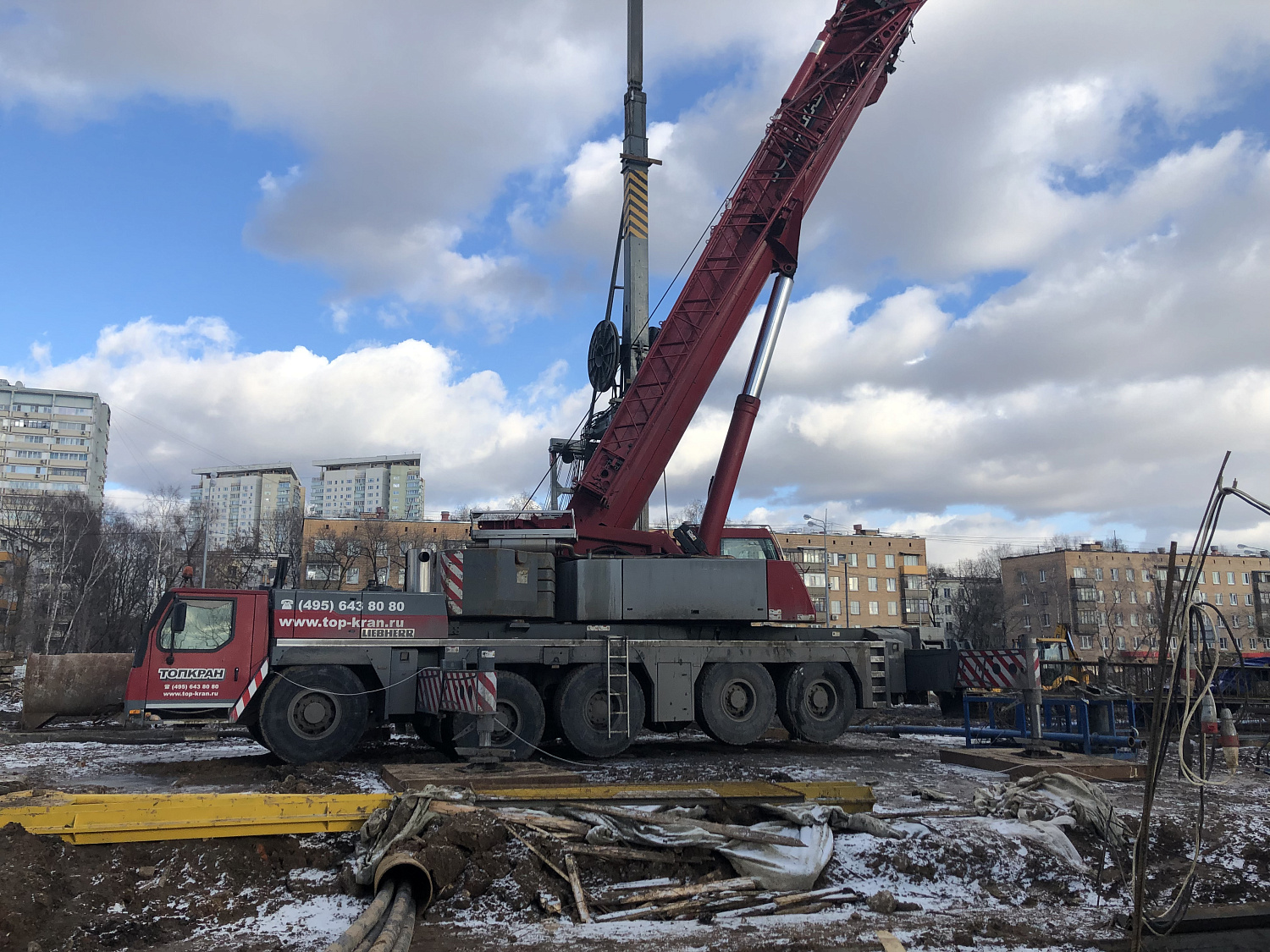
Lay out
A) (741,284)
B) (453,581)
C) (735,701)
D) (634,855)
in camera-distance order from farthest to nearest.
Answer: (741,284) < (735,701) < (453,581) < (634,855)

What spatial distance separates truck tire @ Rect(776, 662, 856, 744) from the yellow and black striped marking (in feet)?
28.6

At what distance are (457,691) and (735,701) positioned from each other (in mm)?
4244

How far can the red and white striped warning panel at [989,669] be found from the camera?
13053 millimetres

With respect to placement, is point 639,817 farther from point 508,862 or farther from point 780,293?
point 780,293

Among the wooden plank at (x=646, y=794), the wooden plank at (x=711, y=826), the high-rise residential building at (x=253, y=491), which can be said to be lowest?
the wooden plank at (x=711, y=826)

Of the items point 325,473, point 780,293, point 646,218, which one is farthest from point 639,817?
point 325,473

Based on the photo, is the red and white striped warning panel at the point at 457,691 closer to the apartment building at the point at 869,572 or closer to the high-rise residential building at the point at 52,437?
the apartment building at the point at 869,572

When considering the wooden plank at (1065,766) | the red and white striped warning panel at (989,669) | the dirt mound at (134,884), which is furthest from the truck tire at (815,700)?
the dirt mound at (134,884)

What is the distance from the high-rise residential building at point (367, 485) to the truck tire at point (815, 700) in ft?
371

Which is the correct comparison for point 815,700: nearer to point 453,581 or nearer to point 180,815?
point 453,581

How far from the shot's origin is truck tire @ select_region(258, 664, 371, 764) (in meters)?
10.8

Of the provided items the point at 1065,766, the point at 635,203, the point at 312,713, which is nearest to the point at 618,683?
the point at 312,713

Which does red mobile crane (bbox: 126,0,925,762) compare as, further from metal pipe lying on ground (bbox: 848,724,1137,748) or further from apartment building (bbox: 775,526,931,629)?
apartment building (bbox: 775,526,931,629)

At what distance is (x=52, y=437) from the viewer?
104875 millimetres
